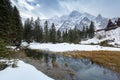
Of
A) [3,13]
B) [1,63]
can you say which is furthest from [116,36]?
[1,63]

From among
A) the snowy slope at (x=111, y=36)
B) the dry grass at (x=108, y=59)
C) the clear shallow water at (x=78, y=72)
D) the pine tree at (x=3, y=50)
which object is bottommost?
the clear shallow water at (x=78, y=72)

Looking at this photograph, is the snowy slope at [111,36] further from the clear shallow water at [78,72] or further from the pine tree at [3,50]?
the pine tree at [3,50]

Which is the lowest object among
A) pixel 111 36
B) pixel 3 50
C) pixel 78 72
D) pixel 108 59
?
pixel 78 72

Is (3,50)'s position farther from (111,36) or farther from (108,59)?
(111,36)

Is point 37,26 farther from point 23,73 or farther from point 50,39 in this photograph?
point 23,73

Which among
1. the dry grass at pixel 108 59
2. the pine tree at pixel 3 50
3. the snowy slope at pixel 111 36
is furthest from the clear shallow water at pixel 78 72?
the snowy slope at pixel 111 36

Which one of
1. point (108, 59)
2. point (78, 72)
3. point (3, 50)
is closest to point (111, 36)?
point (108, 59)

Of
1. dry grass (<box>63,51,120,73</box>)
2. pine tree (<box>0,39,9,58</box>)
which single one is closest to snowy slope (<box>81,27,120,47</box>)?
dry grass (<box>63,51,120,73</box>)

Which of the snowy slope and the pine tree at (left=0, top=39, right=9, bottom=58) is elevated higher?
the snowy slope

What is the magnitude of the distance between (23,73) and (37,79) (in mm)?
1248

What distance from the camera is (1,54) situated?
49.3 feet

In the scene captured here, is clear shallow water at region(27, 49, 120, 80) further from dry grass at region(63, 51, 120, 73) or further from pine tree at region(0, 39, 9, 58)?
pine tree at region(0, 39, 9, 58)

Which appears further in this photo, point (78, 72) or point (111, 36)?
point (111, 36)

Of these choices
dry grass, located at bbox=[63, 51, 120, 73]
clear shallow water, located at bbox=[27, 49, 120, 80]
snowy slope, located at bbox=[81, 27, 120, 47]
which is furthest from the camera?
snowy slope, located at bbox=[81, 27, 120, 47]
